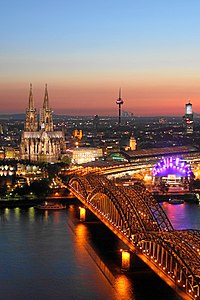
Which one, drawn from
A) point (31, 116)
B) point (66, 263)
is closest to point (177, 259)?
point (66, 263)

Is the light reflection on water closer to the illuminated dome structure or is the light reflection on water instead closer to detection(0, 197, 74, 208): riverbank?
detection(0, 197, 74, 208): riverbank

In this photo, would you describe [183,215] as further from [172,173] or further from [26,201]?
[172,173]

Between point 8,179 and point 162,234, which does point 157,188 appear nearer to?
point 8,179

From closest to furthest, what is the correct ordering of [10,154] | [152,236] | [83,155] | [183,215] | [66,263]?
[152,236] → [66,263] → [183,215] → [10,154] → [83,155]

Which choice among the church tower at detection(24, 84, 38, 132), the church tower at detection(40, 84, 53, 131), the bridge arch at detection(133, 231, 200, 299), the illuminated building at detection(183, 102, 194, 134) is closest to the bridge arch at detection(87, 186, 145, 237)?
the bridge arch at detection(133, 231, 200, 299)

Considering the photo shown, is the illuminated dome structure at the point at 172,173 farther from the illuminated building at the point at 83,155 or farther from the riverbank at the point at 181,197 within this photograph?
the illuminated building at the point at 83,155

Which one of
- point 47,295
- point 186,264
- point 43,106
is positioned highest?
point 43,106

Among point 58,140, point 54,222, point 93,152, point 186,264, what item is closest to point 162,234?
point 186,264
